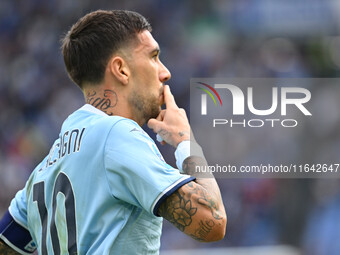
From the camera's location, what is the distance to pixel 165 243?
805 centimetres

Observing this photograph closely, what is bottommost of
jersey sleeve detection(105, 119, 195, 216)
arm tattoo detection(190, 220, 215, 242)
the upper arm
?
arm tattoo detection(190, 220, 215, 242)

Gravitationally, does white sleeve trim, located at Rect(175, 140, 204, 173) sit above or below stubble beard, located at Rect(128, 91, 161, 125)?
below

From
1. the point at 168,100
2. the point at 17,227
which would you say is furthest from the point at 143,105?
the point at 17,227

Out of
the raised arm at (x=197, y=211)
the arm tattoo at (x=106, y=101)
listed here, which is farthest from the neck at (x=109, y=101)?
the raised arm at (x=197, y=211)

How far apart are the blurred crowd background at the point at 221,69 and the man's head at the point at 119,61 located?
192 inches

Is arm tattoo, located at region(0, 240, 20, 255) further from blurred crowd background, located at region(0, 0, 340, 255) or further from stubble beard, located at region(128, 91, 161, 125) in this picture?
blurred crowd background, located at region(0, 0, 340, 255)

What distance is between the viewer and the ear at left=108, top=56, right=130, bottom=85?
8.50ft

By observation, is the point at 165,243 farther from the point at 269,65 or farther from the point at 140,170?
the point at 140,170

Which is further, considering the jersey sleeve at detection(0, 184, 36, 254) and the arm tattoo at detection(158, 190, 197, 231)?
the jersey sleeve at detection(0, 184, 36, 254)

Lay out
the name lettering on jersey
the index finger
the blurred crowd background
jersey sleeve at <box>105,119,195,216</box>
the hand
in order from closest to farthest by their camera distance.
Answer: jersey sleeve at <box>105,119,195,216</box> < the name lettering on jersey < the hand < the index finger < the blurred crowd background

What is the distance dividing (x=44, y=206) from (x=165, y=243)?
18.4ft

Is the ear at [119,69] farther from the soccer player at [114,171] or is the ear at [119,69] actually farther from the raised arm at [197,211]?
the raised arm at [197,211]

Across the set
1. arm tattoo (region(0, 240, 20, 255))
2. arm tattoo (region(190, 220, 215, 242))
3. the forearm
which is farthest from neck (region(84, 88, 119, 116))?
arm tattoo (region(0, 240, 20, 255))

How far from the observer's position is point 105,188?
2287mm
